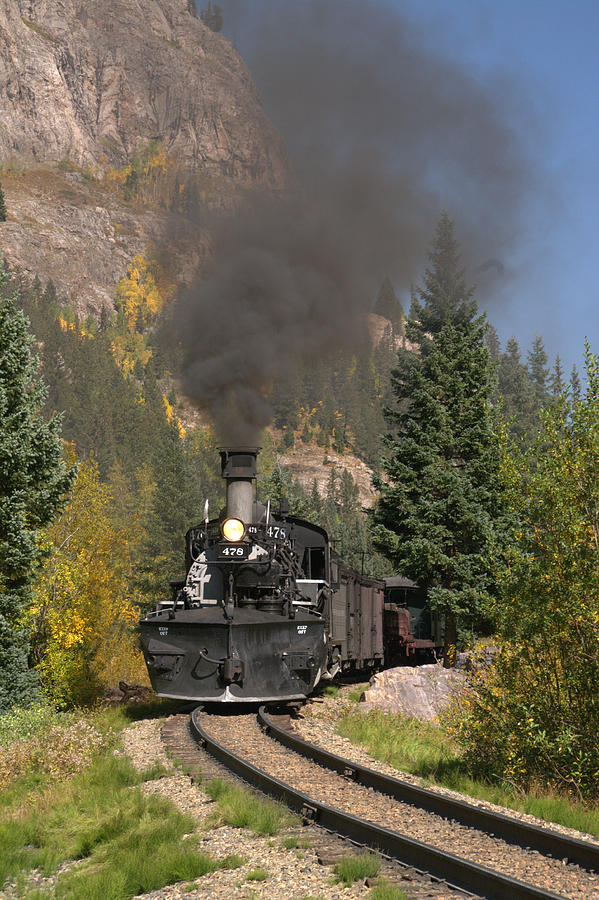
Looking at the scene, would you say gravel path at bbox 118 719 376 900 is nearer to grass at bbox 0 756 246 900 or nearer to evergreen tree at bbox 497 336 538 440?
grass at bbox 0 756 246 900

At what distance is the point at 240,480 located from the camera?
15117mm

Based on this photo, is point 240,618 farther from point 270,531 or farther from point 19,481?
point 19,481

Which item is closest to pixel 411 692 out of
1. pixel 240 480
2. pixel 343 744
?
pixel 343 744

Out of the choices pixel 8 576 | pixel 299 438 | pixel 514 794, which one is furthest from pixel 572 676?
pixel 299 438

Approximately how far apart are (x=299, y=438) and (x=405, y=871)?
166m

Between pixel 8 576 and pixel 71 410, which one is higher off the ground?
pixel 71 410

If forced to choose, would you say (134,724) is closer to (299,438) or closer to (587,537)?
(587,537)

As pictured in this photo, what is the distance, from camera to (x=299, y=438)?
563ft

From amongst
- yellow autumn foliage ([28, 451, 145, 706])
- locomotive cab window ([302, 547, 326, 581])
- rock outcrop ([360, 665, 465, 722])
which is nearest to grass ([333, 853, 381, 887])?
rock outcrop ([360, 665, 465, 722])

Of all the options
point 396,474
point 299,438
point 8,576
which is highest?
point 299,438

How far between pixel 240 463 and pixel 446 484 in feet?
39.9

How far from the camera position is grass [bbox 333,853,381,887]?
6043 millimetres

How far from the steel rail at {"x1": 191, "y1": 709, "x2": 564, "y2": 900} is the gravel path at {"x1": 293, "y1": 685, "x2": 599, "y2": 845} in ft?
6.65

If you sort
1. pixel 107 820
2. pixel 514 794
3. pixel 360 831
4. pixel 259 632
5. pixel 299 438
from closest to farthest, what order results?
pixel 360 831 < pixel 107 820 < pixel 514 794 < pixel 259 632 < pixel 299 438
